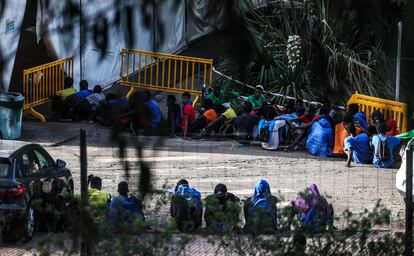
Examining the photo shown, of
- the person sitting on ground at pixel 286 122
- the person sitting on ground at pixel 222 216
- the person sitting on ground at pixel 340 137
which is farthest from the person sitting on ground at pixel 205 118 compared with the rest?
the person sitting on ground at pixel 222 216

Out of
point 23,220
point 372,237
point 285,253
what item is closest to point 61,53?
point 285,253

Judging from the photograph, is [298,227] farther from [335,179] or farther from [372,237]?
[335,179]

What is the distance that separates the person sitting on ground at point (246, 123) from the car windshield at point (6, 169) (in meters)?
6.28

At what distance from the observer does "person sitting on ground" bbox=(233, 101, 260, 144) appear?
15.8 m

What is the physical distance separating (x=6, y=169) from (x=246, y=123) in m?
6.59

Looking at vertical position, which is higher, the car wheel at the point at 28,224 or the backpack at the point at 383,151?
the backpack at the point at 383,151

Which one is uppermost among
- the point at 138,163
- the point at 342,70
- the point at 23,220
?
the point at 342,70

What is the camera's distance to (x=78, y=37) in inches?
118

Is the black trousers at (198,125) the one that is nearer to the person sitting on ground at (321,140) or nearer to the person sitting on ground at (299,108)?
the person sitting on ground at (299,108)

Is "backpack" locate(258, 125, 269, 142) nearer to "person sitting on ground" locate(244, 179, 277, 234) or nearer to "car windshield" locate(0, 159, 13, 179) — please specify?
"car windshield" locate(0, 159, 13, 179)

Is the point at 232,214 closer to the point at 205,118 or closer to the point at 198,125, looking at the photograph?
the point at 198,125

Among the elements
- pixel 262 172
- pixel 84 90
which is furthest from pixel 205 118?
pixel 84 90

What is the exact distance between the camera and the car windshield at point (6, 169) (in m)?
9.87

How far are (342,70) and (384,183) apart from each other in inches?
402
